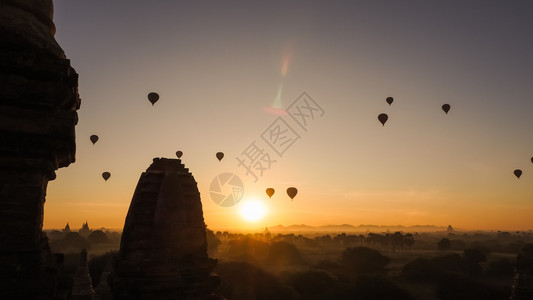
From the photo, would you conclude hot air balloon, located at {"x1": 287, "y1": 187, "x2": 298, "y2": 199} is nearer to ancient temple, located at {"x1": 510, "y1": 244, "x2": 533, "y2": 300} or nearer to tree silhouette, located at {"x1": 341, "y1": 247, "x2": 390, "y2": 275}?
ancient temple, located at {"x1": 510, "y1": 244, "x2": 533, "y2": 300}

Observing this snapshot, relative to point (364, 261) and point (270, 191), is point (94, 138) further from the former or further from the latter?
point (364, 261)

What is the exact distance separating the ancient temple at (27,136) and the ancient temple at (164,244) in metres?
7.60

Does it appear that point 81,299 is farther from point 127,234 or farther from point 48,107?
point 48,107

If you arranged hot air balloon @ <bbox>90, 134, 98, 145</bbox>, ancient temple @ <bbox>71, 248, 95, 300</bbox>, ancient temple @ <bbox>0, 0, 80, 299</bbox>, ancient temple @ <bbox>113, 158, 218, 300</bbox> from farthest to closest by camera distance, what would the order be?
hot air balloon @ <bbox>90, 134, 98, 145</bbox>, ancient temple @ <bbox>71, 248, 95, 300</bbox>, ancient temple @ <bbox>113, 158, 218, 300</bbox>, ancient temple @ <bbox>0, 0, 80, 299</bbox>

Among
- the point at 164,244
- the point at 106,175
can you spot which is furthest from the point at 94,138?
the point at 164,244

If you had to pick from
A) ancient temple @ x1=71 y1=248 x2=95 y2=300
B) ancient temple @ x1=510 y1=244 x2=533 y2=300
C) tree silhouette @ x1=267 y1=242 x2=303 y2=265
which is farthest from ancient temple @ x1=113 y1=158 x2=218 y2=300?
tree silhouette @ x1=267 y1=242 x2=303 y2=265

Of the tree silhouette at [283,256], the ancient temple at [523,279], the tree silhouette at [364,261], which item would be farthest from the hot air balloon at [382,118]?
the tree silhouette at [283,256]

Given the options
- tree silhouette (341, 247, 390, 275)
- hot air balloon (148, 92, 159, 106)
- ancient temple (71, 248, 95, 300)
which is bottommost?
tree silhouette (341, 247, 390, 275)

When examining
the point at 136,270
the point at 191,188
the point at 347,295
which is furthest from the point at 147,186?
the point at 347,295

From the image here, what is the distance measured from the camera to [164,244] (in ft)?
41.6

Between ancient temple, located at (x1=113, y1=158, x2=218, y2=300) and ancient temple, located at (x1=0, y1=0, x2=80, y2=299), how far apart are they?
24.9 ft

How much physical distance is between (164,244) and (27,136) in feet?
28.1

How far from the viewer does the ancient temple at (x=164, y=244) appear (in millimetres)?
12148

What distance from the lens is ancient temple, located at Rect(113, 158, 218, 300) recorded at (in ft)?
39.9
